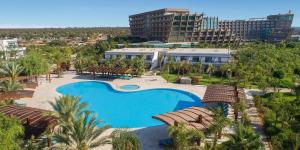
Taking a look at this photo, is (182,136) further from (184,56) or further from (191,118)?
(184,56)

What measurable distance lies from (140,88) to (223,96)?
14.8m

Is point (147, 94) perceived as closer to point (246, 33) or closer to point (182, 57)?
point (182, 57)

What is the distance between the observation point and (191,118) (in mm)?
20641

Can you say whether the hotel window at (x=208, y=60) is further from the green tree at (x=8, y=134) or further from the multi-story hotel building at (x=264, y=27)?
the multi-story hotel building at (x=264, y=27)


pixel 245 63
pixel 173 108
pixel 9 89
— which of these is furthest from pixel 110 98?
pixel 245 63

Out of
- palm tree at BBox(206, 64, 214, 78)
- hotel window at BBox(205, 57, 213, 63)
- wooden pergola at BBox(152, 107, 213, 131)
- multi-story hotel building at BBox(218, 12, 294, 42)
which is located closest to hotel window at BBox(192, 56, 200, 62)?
hotel window at BBox(205, 57, 213, 63)

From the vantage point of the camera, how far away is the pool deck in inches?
848

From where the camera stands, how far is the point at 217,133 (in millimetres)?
18547

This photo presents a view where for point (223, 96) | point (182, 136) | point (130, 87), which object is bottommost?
point (130, 87)

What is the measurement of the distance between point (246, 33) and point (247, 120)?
12096cm

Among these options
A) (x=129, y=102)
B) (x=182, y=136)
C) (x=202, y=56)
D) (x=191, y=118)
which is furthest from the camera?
(x=202, y=56)

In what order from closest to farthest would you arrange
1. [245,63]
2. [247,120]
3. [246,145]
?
1. [246,145]
2. [247,120]
3. [245,63]

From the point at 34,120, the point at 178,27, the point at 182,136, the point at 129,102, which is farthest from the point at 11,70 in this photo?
the point at 178,27

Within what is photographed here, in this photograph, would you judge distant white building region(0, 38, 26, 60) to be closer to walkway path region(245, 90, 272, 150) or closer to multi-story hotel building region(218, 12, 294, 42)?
walkway path region(245, 90, 272, 150)
